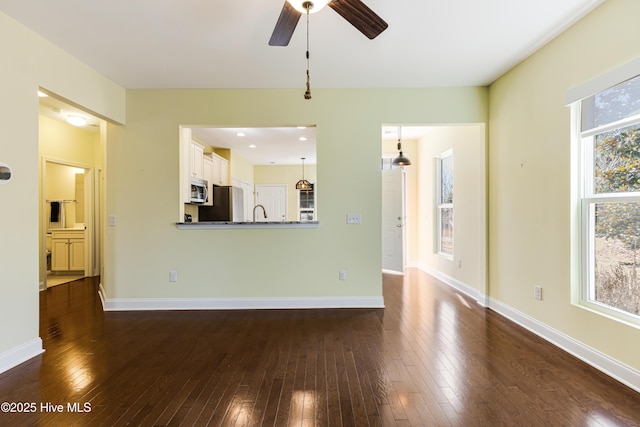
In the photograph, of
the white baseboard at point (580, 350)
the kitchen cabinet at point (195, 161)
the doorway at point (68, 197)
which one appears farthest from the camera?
the kitchen cabinet at point (195, 161)

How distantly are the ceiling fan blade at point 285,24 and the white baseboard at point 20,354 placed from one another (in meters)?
3.01

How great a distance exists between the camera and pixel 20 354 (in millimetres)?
2316

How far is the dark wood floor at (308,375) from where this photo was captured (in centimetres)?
171

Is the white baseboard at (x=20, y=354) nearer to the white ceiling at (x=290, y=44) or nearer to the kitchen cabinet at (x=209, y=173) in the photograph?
the white ceiling at (x=290, y=44)

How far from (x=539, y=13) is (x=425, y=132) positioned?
131 inches

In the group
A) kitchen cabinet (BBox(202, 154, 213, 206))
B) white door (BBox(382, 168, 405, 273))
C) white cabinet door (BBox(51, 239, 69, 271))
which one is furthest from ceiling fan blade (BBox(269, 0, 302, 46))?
white cabinet door (BBox(51, 239, 69, 271))

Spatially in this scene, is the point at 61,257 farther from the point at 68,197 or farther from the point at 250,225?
the point at 250,225

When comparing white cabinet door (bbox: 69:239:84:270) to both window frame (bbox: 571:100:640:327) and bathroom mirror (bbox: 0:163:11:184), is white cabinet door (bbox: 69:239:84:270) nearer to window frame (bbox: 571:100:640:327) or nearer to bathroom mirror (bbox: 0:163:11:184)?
bathroom mirror (bbox: 0:163:11:184)

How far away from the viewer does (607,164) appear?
2.26 meters

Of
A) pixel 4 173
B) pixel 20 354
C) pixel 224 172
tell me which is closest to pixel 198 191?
pixel 224 172

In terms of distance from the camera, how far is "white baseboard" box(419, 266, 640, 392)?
79.0 inches

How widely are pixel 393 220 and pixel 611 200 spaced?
3561 millimetres

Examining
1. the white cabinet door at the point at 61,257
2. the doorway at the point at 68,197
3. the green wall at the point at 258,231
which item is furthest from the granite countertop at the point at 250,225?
the white cabinet door at the point at 61,257

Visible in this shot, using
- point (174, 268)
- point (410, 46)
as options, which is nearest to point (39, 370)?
point (174, 268)
